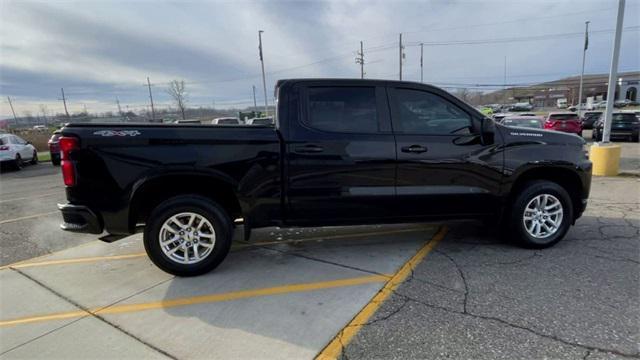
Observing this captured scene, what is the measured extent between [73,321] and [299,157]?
243cm

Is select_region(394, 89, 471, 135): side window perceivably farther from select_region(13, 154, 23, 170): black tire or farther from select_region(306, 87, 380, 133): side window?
select_region(13, 154, 23, 170): black tire

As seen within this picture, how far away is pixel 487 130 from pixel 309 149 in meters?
1.95

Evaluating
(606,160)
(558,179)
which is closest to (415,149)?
(558,179)

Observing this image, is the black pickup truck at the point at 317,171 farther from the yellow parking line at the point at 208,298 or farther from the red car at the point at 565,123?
the red car at the point at 565,123

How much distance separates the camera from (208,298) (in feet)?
11.0

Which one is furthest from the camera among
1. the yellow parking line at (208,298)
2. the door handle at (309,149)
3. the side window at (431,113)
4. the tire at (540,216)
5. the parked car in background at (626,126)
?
the parked car in background at (626,126)

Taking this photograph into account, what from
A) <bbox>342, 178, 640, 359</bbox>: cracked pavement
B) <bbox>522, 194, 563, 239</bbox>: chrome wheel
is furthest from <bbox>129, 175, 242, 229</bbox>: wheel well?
<bbox>522, 194, 563, 239</bbox>: chrome wheel

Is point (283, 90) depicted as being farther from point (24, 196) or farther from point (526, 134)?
point (24, 196)

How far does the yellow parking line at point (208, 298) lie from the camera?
10.2ft

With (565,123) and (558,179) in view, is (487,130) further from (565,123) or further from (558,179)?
(565,123)

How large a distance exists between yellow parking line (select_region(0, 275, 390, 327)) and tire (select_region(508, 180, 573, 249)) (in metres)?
1.82

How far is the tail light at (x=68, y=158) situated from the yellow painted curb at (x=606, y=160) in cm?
1048

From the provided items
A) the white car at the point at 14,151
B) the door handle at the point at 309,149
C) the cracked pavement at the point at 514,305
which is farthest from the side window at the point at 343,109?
the white car at the point at 14,151

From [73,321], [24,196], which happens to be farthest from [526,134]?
[24,196]
